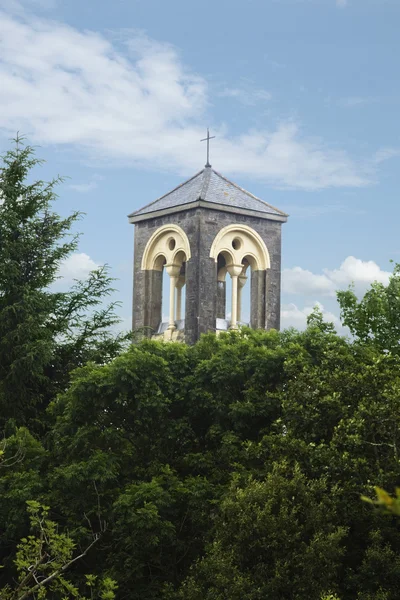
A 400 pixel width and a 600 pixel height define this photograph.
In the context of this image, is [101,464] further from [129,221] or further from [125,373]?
[129,221]

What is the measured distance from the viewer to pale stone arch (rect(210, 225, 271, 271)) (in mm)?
40438

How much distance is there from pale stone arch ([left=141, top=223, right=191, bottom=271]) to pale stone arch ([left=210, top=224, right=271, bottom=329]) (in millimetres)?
1586

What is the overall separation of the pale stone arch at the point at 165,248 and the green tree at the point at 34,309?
8.69 metres

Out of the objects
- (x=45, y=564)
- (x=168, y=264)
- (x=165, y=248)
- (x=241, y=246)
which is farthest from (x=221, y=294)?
(x=45, y=564)

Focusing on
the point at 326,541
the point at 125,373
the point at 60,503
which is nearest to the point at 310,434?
the point at 326,541

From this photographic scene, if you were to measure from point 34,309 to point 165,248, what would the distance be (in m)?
13.6

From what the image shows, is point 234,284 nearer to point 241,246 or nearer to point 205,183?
point 241,246

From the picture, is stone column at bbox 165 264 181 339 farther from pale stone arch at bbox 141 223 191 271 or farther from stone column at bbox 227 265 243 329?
stone column at bbox 227 265 243 329

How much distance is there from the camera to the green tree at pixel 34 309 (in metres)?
28.2

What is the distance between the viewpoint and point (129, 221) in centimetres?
4397

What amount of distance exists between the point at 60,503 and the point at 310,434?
→ 6335mm

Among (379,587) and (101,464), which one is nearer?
(379,587)

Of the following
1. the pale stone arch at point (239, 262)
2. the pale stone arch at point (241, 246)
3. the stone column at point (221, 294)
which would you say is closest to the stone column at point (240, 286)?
the pale stone arch at point (239, 262)

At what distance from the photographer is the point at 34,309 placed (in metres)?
29.3
